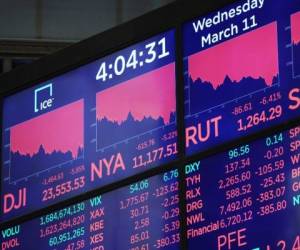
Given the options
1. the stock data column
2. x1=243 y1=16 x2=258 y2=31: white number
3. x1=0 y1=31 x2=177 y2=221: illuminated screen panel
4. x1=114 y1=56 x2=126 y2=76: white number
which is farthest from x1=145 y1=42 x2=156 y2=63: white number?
the stock data column

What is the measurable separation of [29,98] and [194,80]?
194cm

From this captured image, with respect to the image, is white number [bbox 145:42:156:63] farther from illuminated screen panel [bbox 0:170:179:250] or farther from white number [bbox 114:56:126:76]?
illuminated screen panel [bbox 0:170:179:250]

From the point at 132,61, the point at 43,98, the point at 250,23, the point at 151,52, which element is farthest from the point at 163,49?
the point at 43,98

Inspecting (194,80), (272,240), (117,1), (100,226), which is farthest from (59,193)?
(117,1)

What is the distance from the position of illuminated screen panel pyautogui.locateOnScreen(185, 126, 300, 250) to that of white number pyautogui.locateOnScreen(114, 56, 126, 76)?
1.32 metres

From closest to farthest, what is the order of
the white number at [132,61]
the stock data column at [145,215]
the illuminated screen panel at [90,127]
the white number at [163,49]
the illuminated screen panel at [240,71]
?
the illuminated screen panel at [240,71] < the stock data column at [145,215] < the illuminated screen panel at [90,127] < the white number at [163,49] < the white number at [132,61]

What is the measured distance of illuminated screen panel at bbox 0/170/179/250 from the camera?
12461 mm

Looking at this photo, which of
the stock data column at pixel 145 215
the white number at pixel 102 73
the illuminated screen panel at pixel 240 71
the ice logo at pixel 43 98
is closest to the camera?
the illuminated screen panel at pixel 240 71

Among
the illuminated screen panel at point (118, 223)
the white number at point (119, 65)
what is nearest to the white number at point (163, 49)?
the white number at point (119, 65)

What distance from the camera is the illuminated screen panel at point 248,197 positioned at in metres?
11.7

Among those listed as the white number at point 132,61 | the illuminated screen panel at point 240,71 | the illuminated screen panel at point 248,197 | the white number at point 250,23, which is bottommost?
the illuminated screen panel at point 248,197

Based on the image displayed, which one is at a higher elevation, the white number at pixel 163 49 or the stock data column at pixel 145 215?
the white number at pixel 163 49

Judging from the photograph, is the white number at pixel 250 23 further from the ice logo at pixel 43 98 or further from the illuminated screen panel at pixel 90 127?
the ice logo at pixel 43 98

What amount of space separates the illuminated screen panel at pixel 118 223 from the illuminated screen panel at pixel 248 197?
213mm
